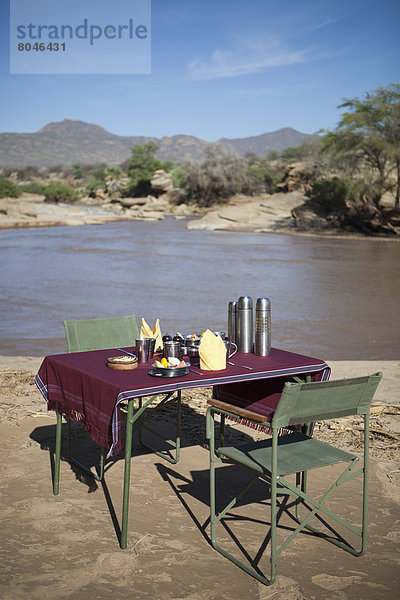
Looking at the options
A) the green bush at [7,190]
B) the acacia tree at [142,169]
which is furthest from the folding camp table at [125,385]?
the acacia tree at [142,169]

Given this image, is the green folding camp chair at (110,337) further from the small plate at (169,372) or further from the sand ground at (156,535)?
the small plate at (169,372)

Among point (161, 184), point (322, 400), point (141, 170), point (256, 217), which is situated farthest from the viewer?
point (141, 170)

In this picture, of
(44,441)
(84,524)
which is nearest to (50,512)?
(84,524)

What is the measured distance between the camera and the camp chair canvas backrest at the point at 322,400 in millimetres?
2732

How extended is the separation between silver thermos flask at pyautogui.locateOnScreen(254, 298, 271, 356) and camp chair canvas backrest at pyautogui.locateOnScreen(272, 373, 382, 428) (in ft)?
2.70

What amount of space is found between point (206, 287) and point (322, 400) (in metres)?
11.7

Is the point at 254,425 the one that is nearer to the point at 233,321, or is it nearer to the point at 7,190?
the point at 233,321

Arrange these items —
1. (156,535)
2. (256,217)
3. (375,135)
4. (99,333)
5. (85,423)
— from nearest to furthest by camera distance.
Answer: (156,535) → (85,423) → (99,333) → (375,135) → (256,217)

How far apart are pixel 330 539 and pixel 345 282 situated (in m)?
12.8

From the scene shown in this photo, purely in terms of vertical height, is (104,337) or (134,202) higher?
(134,202)

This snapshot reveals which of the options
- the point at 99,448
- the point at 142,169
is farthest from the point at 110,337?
the point at 142,169

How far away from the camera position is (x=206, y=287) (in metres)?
14.5

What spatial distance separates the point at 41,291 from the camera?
1399cm

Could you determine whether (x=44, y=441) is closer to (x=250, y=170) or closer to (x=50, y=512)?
(x=50, y=512)
